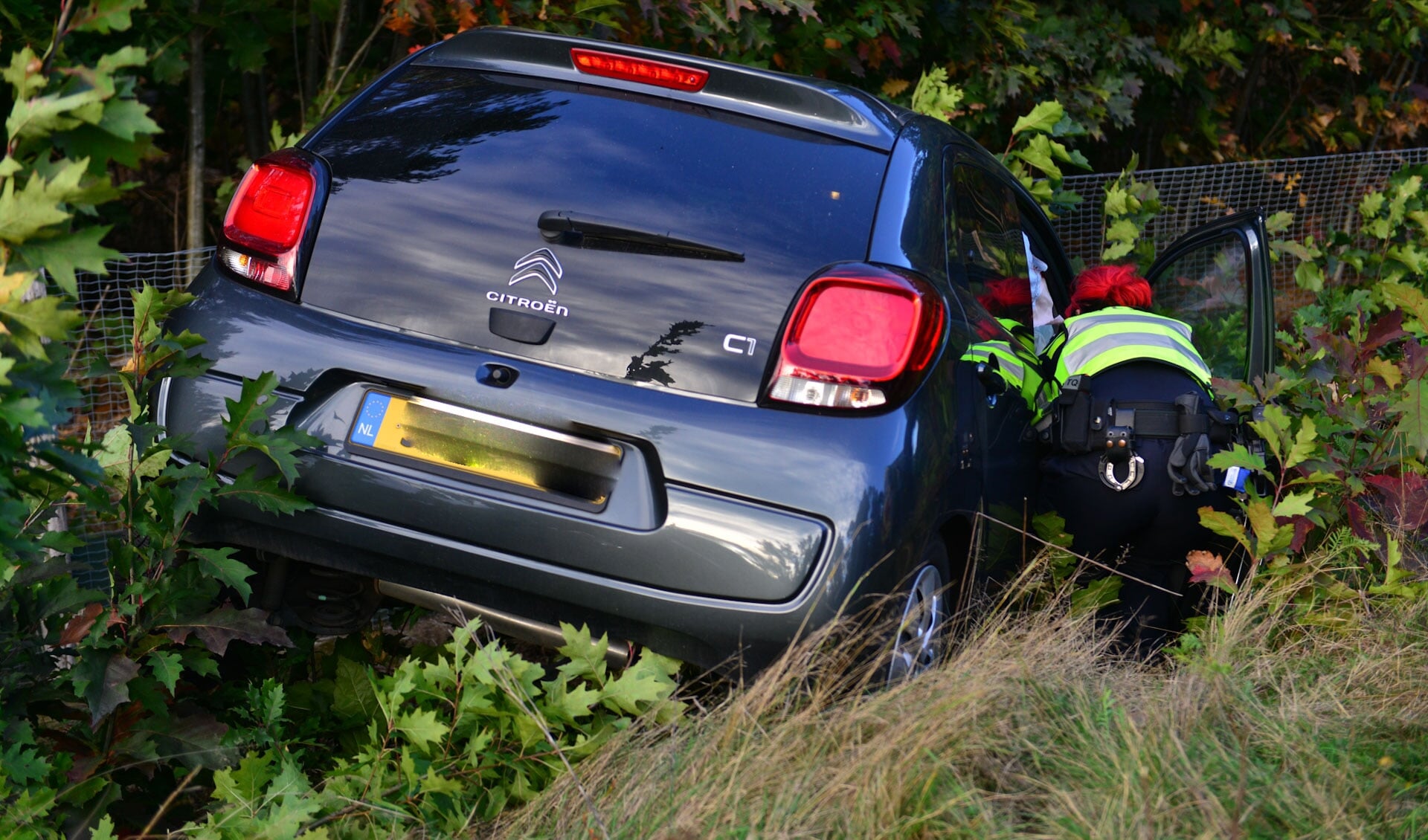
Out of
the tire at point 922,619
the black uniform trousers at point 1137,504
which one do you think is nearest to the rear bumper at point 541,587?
the tire at point 922,619

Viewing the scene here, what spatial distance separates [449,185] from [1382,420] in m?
3.07

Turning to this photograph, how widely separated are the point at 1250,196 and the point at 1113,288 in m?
5.56

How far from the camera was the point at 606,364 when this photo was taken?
306cm

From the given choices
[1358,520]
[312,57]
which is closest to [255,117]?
[312,57]

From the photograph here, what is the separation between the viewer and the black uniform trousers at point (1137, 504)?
14.4 ft

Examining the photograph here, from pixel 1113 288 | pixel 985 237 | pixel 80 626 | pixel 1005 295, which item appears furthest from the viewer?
pixel 1113 288

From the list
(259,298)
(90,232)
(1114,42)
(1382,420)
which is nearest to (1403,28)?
(1114,42)

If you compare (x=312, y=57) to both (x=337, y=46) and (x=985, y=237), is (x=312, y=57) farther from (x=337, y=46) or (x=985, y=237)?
(x=985, y=237)

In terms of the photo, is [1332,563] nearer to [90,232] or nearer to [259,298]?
[259,298]

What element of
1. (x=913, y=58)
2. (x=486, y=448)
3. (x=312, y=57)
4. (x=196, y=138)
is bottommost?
(x=486, y=448)

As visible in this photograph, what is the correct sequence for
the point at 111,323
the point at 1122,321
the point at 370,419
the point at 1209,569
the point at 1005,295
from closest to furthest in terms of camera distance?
the point at 370,419 < the point at 1209,569 < the point at 1005,295 < the point at 1122,321 < the point at 111,323

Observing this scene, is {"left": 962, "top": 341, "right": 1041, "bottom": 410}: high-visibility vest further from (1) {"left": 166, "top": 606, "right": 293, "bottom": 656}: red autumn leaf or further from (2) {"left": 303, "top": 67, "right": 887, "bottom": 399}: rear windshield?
(1) {"left": 166, "top": 606, "right": 293, "bottom": 656}: red autumn leaf

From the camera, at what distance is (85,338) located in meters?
5.14

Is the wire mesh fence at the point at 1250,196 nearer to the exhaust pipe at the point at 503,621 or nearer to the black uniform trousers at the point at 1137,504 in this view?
the black uniform trousers at the point at 1137,504
